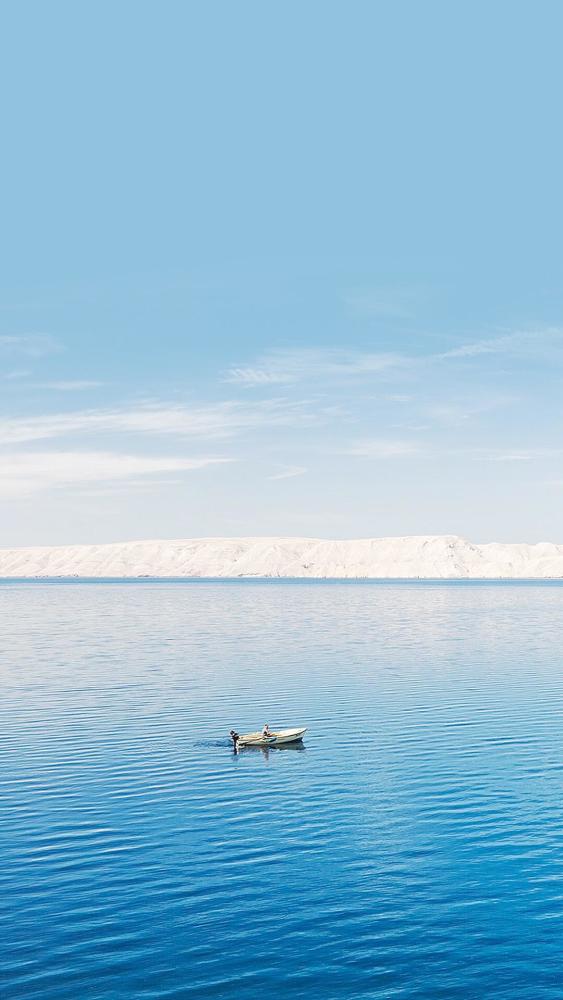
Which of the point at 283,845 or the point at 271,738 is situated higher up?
the point at 271,738

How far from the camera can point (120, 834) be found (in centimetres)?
4109

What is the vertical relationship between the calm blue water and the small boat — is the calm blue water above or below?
below

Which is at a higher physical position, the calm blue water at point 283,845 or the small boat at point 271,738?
the small boat at point 271,738

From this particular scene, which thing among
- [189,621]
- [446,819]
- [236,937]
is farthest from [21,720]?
[189,621]

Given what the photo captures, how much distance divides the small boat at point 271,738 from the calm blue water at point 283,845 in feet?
2.71

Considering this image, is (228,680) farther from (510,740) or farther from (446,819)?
(446,819)

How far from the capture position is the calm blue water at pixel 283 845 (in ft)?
92.2

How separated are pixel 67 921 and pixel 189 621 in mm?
164536

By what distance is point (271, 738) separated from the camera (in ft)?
196

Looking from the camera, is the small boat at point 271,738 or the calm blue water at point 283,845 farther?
the small boat at point 271,738

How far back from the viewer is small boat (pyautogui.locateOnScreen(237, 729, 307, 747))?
195ft

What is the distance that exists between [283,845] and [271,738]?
2040cm

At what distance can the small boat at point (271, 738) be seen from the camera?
2344 inches

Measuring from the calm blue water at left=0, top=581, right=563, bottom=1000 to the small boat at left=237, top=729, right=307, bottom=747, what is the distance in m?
0.83
